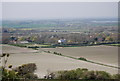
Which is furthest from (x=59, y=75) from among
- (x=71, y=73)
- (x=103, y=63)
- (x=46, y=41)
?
(x=46, y=41)

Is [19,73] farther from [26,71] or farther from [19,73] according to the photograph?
[26,71]

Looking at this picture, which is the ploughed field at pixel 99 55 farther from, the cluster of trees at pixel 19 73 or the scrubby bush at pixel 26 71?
the cluster of trees at pixel 19 73

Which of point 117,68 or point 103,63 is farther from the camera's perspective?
point 103,63

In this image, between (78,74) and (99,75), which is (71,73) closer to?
(78,74)

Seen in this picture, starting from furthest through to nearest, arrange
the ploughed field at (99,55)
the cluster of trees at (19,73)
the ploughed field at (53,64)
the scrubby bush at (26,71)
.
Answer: the ploughed field at (99,55), the ploughed field at (53,64), the scrubby bush at (26,71), the cluster of trees at (19,73)

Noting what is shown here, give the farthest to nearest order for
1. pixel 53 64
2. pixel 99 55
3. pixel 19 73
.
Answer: pixel 99 55 → pixel 53 64 → pixel 19 73

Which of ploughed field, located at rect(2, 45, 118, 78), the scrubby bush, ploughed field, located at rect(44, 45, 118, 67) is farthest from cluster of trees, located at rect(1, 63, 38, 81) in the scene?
ploughed field, located at rect(44, 45, 118, 67)

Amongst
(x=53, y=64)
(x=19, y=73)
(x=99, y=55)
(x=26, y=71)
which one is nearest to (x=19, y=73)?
(x=19, y=73)

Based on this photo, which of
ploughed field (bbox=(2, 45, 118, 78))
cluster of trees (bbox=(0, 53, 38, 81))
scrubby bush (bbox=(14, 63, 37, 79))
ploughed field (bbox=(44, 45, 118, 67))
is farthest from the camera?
ploughed field (bbox=(44, 45, 118, 67))

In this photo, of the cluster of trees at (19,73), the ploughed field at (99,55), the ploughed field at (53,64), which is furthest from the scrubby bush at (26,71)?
the ploughed field at (99,55)

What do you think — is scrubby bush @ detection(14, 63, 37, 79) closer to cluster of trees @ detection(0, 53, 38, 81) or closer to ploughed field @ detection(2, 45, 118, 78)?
cluster of trees @ detection(0, 53, 38, 81)

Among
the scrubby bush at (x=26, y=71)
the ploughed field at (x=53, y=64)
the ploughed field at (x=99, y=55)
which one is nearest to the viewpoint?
the scrubby bush at (x=26, y=71)
